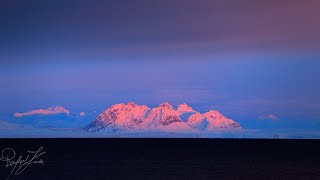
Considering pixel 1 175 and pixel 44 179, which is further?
pixel 1 175

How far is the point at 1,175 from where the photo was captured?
67.6 m

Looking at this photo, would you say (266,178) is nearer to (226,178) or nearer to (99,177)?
(226,178)

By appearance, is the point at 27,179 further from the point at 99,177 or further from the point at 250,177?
the point at 250,177

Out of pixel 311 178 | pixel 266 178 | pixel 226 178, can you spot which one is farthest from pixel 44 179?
pixel 311 178

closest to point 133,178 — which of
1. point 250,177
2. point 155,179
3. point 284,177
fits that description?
point 155,179

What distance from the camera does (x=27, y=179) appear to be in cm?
6297

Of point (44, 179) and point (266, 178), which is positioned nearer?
point (44, 179)

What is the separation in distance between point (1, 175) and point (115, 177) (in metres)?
13.0

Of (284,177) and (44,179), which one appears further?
(284,177)

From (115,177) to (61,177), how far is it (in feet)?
19.6

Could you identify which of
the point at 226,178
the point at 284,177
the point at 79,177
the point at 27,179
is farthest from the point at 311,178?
the point at 27,179

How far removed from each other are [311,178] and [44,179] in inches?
1120

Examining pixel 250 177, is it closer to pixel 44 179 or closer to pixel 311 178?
pixel 311 178

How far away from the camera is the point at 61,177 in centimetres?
6619
